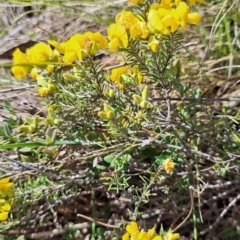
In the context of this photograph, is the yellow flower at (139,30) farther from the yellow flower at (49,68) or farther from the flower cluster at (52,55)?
the yellow flower at (49,68)

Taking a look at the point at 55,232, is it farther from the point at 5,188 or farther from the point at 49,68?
the point at 49,68

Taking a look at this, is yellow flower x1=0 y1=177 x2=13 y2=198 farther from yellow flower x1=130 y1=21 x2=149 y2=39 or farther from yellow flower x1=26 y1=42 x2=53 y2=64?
yellow flower x1=130 y1=21 x2=149 y2=39

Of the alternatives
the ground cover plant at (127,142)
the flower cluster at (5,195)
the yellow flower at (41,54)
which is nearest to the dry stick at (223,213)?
the ground cover plant at (127,142)

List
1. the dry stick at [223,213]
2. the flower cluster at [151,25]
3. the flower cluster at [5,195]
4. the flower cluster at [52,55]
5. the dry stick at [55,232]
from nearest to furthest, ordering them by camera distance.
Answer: the flower cluster at [151,25]
the flower cluster at [52,55]
the flower cluster at [5,195]
the dry stick at [223,213]
the dry stick at [55,232]

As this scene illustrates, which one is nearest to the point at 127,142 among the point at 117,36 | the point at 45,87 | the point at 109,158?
the point at 109,158

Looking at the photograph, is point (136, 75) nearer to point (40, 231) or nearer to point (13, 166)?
point (13, 166)

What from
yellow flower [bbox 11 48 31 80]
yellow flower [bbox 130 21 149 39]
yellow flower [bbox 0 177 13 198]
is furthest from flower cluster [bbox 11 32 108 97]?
yellow flower [bbox 0 177 13 198]
